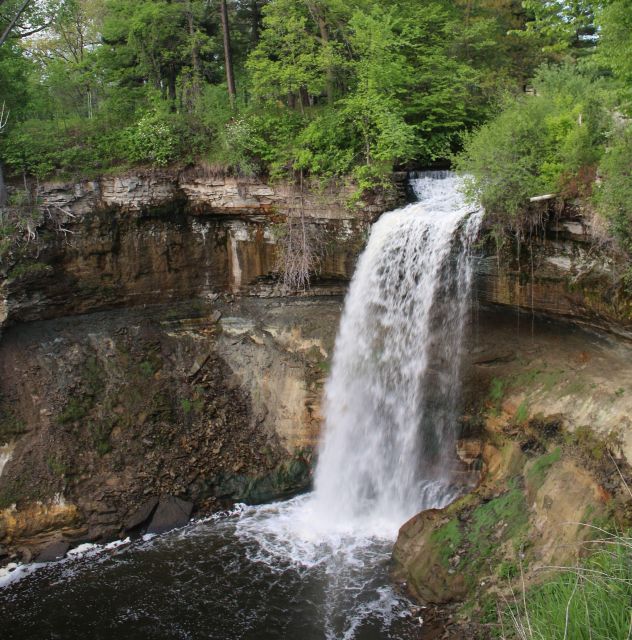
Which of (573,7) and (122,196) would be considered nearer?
(573,7)

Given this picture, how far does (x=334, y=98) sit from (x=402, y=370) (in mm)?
8555

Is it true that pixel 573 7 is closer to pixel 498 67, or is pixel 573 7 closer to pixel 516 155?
pixel 516 155

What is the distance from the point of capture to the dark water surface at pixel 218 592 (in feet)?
27.1

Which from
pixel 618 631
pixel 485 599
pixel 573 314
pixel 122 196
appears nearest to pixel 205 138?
pixel 122 196

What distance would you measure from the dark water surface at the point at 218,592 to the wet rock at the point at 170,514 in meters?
0.35

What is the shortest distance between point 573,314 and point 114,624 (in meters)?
8.80

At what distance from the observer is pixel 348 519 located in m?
11.0

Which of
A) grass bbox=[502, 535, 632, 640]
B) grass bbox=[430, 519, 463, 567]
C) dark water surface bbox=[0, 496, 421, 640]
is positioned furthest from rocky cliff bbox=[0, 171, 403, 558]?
grass bbox=[502, 535, 632, 640]

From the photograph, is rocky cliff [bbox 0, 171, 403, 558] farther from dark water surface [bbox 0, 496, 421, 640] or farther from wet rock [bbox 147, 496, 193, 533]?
dark water surface [bbox 0, 496, 421, 640]

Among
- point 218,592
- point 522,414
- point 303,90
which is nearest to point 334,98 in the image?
point 303,90

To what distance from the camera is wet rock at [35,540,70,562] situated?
34.1ft

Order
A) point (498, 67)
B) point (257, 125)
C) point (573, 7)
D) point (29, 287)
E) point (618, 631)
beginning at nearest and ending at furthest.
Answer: point (618, 631) → point (573, 7) → point (29, 287) → point (257, 125) → point (498, 67)

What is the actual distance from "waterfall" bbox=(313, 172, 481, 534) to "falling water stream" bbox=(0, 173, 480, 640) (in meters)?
0.02

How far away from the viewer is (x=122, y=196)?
13.4 metres
